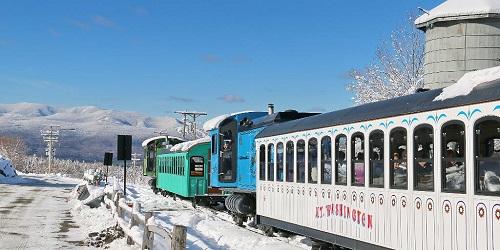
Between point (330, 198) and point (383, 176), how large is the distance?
7.19 feet

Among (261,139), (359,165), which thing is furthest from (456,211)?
(261,139)

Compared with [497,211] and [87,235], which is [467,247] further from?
[87,235]

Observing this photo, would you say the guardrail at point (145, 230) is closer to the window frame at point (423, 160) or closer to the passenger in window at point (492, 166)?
the window frame at point (423, 160)

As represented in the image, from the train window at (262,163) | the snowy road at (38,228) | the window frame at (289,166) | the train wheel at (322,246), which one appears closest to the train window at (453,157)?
the train wheel at (322,246)

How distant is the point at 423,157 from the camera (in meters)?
8.61

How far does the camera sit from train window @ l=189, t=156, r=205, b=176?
2694cm

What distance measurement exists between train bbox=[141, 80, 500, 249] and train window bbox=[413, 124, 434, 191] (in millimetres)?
13

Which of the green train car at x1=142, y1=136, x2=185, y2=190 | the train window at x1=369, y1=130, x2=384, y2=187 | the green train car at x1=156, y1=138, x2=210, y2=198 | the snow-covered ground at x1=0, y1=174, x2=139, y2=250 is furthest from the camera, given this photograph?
the green train car at x1=142, y1=136, x2=185, y2=190

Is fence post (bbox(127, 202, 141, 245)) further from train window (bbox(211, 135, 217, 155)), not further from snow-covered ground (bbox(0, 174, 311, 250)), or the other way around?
train window (bbox(211, 135, 217, 155))

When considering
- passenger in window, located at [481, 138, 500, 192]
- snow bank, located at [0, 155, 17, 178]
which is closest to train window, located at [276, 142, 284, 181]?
passenger in window, located at [481, 138, 500, 192]

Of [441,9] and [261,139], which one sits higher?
[441,9]

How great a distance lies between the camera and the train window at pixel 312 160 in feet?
40.5

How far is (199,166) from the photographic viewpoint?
27.0 m

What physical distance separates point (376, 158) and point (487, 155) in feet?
8.74
